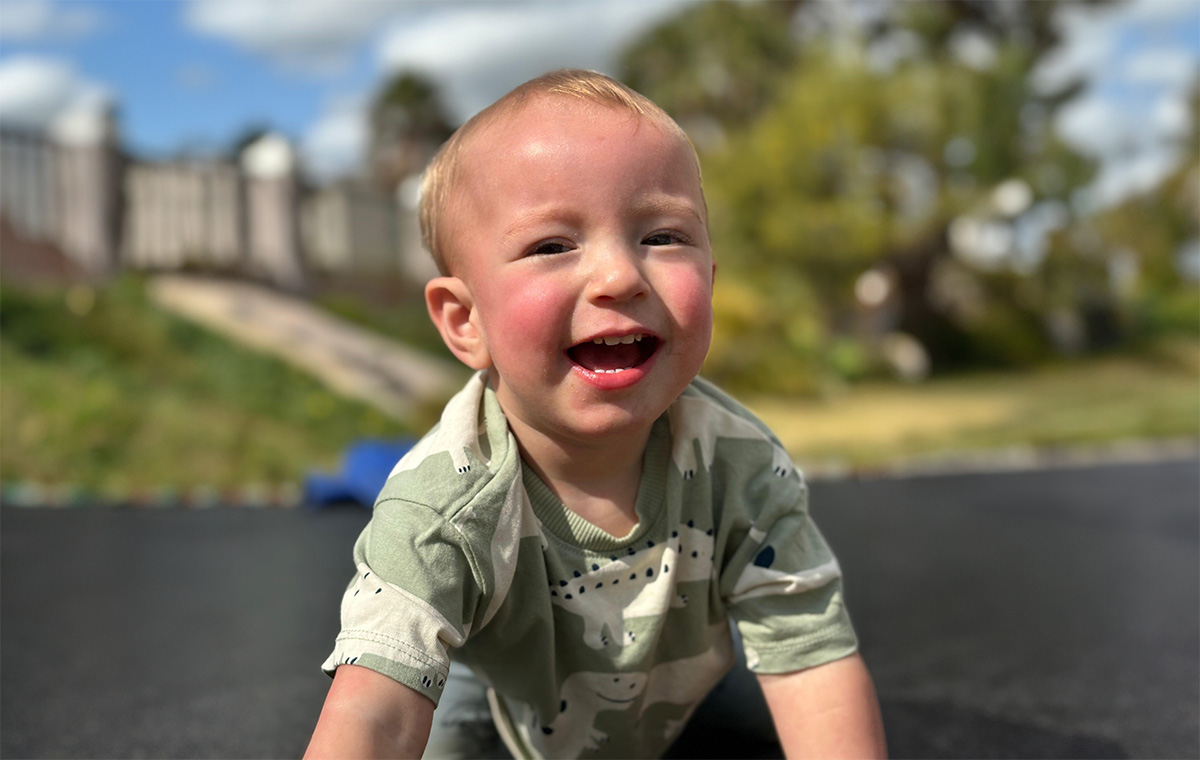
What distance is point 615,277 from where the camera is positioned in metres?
0.74

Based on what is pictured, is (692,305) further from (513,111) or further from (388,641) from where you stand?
(388,641)

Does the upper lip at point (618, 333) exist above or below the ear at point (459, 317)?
above

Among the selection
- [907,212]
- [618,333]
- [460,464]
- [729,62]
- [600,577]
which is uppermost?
[729,62]

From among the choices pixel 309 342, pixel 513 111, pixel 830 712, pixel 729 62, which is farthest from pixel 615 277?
pixel 729 62

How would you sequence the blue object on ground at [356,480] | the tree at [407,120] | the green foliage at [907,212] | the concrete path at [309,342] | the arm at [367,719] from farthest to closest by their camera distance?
the tree at [407,120], the green foliage at [907,212], the concrete path at [309,342], the blue object on ground at [356,480], the arm at [367,719]

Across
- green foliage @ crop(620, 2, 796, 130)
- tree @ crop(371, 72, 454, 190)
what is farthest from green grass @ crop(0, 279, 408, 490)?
tree @ crop(371, 72, 454, 190)

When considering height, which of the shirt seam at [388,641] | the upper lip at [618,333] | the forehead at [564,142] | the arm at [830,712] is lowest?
the arm at [830,712]

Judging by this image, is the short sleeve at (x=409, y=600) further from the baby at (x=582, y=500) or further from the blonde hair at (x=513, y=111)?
the blonde hair at (x=513, y=111)

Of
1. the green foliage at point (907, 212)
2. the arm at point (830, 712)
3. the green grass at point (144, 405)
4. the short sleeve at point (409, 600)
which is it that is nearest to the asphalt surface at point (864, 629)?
the arm at point (830, 712)

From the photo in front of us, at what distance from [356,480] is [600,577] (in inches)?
109

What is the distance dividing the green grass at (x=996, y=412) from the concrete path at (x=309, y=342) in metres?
2.24

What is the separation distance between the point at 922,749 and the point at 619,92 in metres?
0.85

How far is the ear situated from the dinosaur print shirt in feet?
0.15

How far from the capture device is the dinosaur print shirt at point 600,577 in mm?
772
